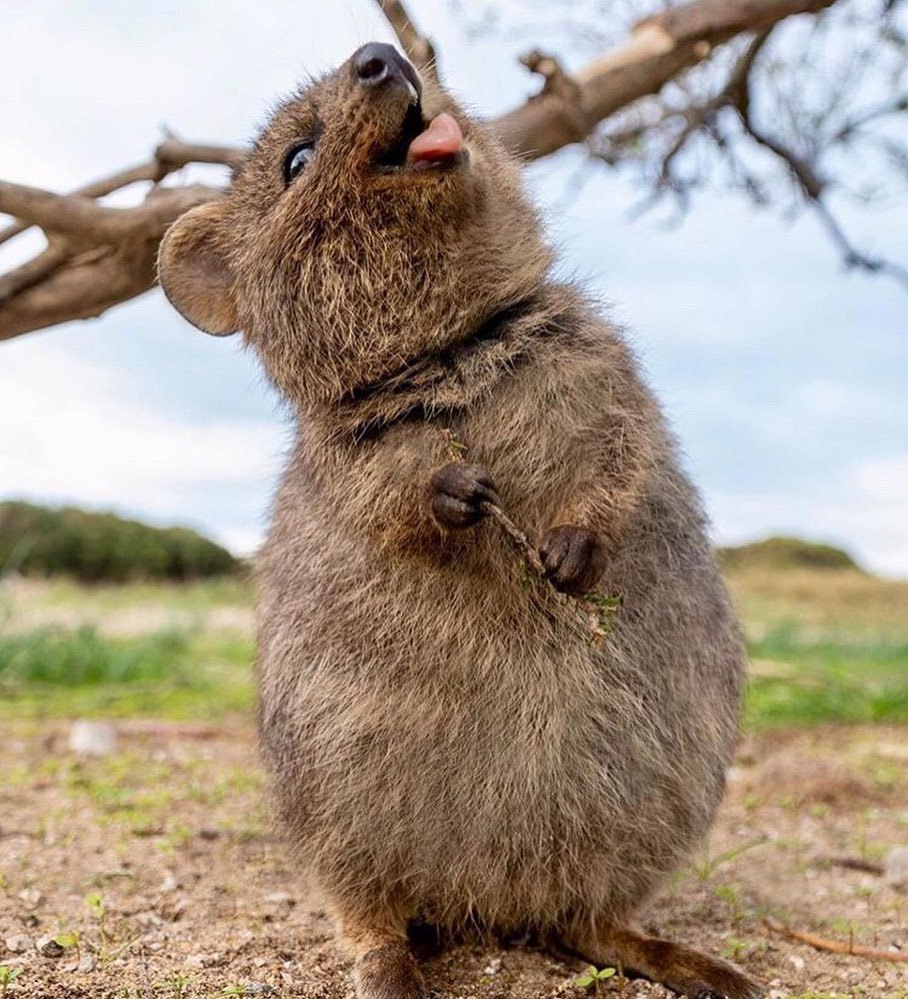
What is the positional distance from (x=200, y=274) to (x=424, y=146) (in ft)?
3.03

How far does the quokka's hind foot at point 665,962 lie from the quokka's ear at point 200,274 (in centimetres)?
189

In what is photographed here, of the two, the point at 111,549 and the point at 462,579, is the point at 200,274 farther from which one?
the point at 111,549

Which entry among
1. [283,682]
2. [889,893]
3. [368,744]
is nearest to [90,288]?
[283,682]

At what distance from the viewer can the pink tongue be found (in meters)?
2.71

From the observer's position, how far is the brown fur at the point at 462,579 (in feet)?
9.12

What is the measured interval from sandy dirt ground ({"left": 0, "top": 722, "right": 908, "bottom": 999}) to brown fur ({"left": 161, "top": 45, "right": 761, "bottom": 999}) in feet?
0.77

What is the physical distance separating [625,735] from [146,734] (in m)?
3.93

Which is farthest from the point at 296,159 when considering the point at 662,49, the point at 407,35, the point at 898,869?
the point at 898,869

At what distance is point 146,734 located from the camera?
6.29 m

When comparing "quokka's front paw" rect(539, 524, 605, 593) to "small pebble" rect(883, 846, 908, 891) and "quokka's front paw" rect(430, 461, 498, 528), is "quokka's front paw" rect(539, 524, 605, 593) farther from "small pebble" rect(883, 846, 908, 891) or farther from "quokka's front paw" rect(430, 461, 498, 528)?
"small pebble" rect(883, 846, 908, 891)

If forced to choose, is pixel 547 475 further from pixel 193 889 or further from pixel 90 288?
pixel 90 288

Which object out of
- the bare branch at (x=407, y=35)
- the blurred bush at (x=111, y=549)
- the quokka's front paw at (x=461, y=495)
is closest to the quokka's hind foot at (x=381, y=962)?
the quokka's front paw at (x=461, y=495)

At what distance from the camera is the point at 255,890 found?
370cm

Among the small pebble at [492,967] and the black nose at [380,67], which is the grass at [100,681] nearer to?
the small pebble at [492,967]
